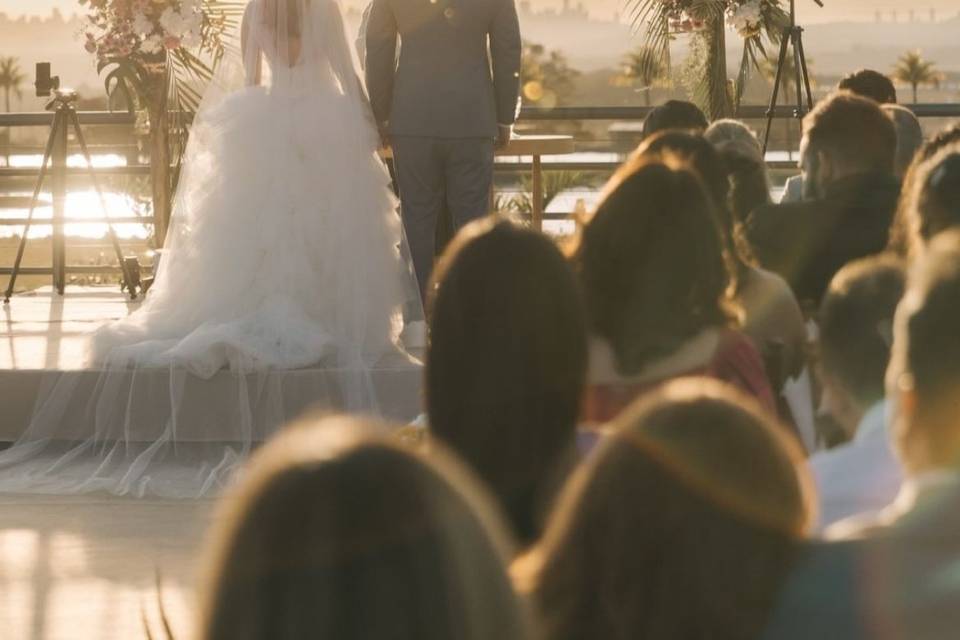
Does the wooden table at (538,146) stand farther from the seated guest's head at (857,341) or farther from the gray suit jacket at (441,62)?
the seated guest's head at (857,341)

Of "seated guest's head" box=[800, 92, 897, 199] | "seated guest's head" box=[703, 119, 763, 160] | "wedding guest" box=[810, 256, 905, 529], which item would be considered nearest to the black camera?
"seated guest's head" box=[703, 119, 763, 160]

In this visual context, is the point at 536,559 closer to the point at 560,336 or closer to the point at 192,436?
the point at 560,336

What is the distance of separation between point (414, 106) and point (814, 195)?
11.6ft

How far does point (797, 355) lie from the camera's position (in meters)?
4.27

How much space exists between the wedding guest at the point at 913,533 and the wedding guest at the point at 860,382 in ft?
1.32

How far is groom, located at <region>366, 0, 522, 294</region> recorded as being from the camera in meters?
8.46

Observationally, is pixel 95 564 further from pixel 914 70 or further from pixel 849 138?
pixel 914 70

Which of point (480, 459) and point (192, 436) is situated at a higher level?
point (480, 459)

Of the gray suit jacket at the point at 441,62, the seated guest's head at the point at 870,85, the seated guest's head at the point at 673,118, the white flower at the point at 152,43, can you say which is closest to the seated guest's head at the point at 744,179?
the seated guest's head at the point at 673,118

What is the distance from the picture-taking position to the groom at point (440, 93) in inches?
333

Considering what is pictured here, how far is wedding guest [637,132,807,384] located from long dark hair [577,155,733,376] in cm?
77

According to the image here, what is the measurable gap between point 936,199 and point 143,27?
7323mm

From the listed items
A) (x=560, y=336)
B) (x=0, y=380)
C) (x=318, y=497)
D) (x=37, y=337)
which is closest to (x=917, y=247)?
(x=560, y=336)

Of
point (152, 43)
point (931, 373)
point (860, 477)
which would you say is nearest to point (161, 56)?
point (152, 43)
